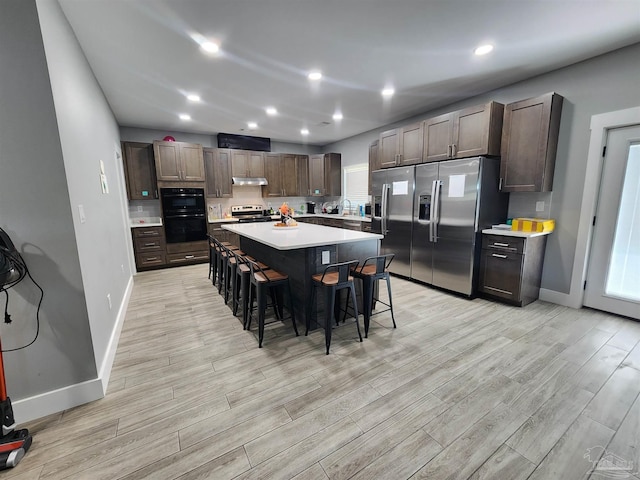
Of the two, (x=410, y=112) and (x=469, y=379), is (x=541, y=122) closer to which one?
(x=410, y=112)

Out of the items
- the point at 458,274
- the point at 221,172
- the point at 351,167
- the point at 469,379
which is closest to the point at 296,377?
the point at 469,379

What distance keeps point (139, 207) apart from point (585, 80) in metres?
7.01

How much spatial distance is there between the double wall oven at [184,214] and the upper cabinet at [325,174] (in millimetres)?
2718

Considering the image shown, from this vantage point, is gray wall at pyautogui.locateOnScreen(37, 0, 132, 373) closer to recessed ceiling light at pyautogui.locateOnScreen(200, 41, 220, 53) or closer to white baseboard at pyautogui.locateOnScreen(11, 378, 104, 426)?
white baseboard at pyautogui.locateOnScreen(11, 378, 104, 426)

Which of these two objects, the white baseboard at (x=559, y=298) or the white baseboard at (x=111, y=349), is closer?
the white baseboard at (x=111, y=349)

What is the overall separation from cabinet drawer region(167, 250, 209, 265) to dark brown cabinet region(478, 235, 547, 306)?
5.00 metres

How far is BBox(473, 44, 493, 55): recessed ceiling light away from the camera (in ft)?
8.39

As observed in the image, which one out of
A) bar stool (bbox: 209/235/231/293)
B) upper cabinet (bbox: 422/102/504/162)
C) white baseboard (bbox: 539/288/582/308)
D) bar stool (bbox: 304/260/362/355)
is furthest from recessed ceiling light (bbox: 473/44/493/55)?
bar stool (bbox: 209/235/231/293)

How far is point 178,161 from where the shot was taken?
17.1 ft

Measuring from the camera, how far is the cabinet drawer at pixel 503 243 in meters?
3.14

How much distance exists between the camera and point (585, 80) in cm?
293

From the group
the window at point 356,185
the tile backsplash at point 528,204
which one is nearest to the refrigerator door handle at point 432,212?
the tile backsplash at point 528,204

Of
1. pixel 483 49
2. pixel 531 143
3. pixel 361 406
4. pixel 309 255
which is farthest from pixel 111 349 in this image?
pixel 531 143

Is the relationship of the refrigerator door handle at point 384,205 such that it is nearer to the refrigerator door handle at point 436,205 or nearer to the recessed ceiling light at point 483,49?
the refrigerator door handle at point 436,205
